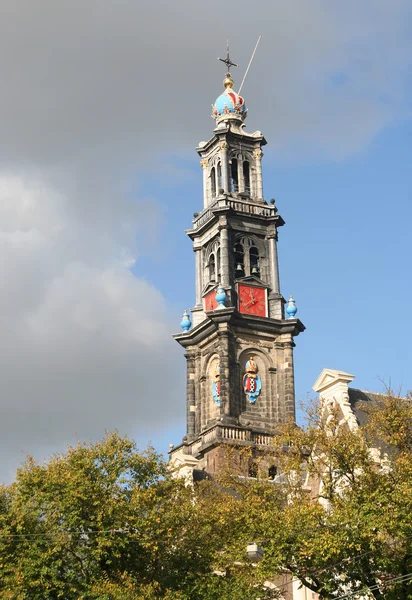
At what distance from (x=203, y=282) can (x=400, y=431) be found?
42.6 meters

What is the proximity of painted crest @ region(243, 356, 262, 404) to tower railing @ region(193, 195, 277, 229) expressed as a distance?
42.4 ft

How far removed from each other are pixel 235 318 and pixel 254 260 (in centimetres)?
688

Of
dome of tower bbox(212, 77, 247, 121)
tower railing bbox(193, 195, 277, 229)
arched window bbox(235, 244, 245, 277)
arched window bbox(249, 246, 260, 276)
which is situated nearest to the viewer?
arched window bbox(235, 244, 245, 277)

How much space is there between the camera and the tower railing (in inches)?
3219

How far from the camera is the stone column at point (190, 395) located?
77188mm

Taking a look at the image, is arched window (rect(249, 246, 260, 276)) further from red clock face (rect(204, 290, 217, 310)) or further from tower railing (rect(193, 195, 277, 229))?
red clock face (rect(204, 290, 217, 310))

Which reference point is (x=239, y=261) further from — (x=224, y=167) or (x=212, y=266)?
(x=224, y=167)

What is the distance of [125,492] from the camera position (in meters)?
42.7

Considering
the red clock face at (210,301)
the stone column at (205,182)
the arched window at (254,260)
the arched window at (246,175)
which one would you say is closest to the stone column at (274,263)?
the arched window at (254,260)

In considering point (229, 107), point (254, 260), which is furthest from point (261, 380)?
point (229, 107)

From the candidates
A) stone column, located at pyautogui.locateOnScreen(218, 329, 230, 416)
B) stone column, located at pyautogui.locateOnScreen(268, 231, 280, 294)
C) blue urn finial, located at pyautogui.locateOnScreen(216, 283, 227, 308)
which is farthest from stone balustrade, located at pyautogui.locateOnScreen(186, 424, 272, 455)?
stone column, located at pyautogui.locateOnScreen(268, 231, 280, 294)

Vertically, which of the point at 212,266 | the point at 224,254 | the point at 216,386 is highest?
the point at 212,266

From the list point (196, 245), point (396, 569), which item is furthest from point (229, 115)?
point (396, 569)

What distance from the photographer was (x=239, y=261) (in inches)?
3189
